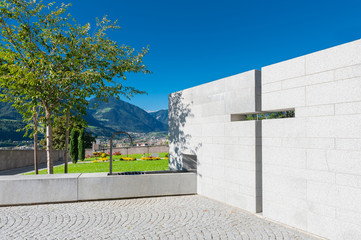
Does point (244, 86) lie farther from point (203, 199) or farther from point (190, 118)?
point (203, 199)

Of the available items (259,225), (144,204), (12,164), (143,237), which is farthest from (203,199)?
(12,164)

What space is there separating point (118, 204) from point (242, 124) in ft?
17.6

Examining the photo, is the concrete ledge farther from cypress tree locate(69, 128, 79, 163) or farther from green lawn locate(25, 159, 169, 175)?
cypress tree locate(69, 128, 79, 163)

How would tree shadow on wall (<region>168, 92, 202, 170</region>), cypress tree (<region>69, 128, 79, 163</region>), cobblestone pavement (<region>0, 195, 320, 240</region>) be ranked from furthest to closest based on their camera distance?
cypress tree (<region>69, 128, 79, 163</region>), tree shadow on wall (<region>168, 92, 202, 170</region>), cobblestone pavement (<region>0, 195, 320, 240</region>)

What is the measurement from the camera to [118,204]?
354 inches

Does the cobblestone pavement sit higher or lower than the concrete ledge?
lower

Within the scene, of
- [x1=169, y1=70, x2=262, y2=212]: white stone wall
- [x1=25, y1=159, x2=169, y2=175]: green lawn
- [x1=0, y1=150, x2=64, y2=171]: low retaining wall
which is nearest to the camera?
[x1=169, y1=70, x2=262, y2=212]: white stone wall

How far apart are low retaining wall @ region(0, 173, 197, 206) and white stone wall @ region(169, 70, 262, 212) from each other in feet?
4.44

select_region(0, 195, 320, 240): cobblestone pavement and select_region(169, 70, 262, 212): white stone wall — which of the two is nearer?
select_region(0, 195, 320, 240): cobblestone pavement

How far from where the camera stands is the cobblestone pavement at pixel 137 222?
243 inches

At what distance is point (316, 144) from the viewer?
6070 millimetres

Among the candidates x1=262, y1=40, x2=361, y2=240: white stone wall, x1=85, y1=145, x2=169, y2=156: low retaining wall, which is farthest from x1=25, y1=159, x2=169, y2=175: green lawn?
x1=85, y1=145, x2=169, y2=156: low retaining wall

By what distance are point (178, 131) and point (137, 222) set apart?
5.77 m

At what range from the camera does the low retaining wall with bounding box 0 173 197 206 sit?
352 inches
